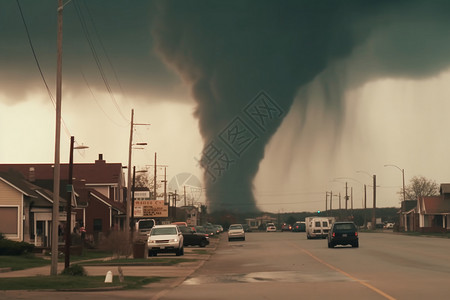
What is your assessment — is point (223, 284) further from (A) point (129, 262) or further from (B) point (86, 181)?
(B) point (86, 181)

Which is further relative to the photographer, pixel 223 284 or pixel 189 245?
pixel 189 245

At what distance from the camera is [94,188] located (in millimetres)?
78375

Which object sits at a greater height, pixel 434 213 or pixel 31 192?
pixel 31 192

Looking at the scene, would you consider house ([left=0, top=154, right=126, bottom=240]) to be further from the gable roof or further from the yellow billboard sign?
the yellow billboard sign

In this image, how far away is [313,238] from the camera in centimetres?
7656

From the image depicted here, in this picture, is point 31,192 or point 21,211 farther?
point 31,192

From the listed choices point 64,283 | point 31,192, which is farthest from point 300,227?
point 64,283

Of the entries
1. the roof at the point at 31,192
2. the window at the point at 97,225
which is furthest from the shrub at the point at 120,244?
the window at the point at 97,225

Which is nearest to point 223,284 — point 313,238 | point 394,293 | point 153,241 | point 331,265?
point 394,293

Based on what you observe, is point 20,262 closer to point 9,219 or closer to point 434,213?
point 9,219

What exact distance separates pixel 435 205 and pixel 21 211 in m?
69.1

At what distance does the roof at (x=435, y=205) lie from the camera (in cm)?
10044

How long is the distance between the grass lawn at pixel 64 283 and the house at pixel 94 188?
42.7m

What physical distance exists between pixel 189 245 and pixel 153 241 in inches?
703
